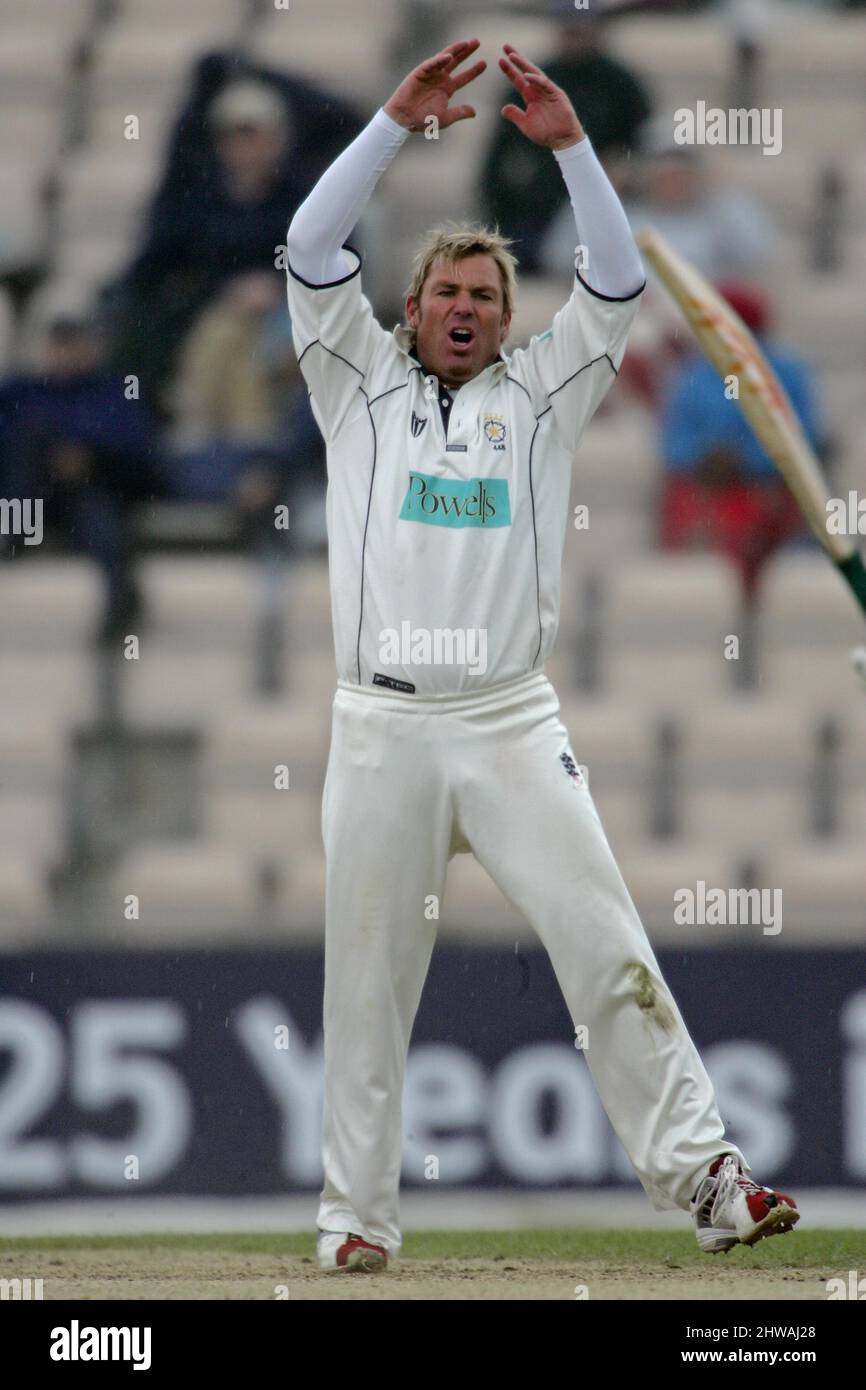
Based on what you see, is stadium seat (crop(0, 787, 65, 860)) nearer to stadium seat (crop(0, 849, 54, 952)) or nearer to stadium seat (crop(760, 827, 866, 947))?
stadium seat (crop(0, 849, 54, 952))

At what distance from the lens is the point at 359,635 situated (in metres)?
3.47

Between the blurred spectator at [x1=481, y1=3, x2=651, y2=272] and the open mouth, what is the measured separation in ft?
10.2

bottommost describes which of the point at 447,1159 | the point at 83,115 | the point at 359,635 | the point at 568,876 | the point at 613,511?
the point at 447,1159

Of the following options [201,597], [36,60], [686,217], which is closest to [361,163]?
[201,597]

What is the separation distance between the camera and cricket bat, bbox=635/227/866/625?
4.24 m

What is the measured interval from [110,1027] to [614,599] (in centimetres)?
199

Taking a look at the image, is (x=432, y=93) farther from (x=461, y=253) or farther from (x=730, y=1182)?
(x=730, y=1182)

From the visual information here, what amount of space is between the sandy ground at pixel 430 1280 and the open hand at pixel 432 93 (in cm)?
181

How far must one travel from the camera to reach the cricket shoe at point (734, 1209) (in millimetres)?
3256

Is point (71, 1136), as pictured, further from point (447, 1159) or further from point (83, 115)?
point (83, 115)

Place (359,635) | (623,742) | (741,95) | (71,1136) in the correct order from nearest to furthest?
(359,635) < (71,1136) < (623,742) < (741,95)

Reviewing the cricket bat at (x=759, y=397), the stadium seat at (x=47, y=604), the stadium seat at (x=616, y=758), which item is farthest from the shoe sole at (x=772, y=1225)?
the stadium seat at (x=47, y=604)

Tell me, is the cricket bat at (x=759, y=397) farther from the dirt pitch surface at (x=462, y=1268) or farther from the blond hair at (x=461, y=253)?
the dirt pitch surface at (x=462, y=1268)

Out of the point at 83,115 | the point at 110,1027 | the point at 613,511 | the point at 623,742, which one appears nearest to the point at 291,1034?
the point at 110,1027
